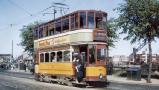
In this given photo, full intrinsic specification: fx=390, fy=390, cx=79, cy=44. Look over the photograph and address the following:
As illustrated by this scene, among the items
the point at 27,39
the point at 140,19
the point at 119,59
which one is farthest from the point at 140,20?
the point at 27,39

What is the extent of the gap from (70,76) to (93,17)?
4.43 meters

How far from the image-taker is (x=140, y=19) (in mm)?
37906

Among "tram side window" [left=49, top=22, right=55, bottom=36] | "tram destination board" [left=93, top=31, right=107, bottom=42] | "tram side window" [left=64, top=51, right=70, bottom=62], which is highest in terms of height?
"tram side window" [left=49, top=22, right=55, bottom=36]

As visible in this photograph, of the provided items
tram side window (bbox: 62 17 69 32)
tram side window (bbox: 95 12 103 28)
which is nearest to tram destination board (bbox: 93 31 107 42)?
tram side window (bbox: 95 12 103 28)

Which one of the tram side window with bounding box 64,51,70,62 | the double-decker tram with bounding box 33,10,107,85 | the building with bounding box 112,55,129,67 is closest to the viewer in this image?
the double-decker tram with bounding box 33,10,107,85

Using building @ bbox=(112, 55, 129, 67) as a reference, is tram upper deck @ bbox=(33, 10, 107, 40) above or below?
above

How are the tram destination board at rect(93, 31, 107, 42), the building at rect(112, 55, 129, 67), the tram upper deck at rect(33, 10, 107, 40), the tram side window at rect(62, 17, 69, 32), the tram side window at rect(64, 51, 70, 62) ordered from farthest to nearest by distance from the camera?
the building at rect(112, 55, 129, 67), the tram side window at rect(62, 17, 69, 32), the tram side window at rect(64, 51, 70, 62), the tram upper deck at rect(33, 10, 107, 40), the tram destination board at rect(93, 31, 107, 42)

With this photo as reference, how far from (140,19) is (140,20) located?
13 cm

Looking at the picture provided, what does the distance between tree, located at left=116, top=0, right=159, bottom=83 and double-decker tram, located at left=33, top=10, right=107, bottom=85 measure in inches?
427

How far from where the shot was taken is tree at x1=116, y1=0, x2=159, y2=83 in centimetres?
3706

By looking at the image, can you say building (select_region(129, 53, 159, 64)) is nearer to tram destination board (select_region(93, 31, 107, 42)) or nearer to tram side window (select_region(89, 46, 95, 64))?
tram destination board (select_region(93, 31, 107, 42))

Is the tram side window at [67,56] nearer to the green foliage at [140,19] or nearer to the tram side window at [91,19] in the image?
the tram side window at [91,19]

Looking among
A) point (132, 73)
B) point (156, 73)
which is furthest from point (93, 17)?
point (156, 73)

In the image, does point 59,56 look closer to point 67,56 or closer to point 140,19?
point 67,56
